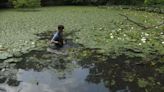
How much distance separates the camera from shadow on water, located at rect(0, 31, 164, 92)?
8.93 meters

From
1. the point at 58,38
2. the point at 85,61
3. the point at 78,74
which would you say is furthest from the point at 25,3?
the point at 78,74

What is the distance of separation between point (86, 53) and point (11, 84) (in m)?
4.02

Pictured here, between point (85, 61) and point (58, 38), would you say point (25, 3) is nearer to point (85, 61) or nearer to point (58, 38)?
point (58, 38)

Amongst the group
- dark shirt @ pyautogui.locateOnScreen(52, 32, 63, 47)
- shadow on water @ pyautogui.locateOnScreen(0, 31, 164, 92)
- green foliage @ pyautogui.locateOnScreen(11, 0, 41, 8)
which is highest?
dark shirt @ pyautogui.locateOnScreen(52, 32, 63, 47)

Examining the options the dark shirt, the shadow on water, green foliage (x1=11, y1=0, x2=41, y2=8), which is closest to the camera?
the shadow on water

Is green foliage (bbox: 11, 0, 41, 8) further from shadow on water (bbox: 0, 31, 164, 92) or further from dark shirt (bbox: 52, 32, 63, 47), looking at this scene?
shadow on water (bbox: 0, 31, 164, 92)

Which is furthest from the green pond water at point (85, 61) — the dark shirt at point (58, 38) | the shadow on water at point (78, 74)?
the dark shirt at point (58, 38)

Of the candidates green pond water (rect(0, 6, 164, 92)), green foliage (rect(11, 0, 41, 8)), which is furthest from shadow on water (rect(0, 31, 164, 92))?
green foliage (rect(11, 0, 41, 8))

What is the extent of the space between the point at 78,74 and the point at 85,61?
4.36 ft

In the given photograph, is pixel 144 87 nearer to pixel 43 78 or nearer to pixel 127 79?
pixel 127 79

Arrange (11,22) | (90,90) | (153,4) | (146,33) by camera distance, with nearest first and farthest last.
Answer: (90,90), (146,33), (11,22), (153,4)

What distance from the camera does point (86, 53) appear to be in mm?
12375

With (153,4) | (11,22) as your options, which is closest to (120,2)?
(153,4)

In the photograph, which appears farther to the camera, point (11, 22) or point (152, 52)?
point (11, 22)
